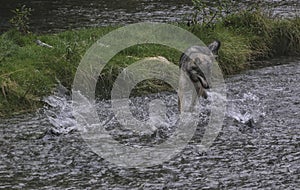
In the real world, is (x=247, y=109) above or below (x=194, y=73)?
below

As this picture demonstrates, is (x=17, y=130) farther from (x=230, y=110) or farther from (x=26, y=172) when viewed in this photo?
(x=230, y=110)

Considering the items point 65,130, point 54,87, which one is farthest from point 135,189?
point 54,87

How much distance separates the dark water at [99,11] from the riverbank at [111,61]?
7.23ft

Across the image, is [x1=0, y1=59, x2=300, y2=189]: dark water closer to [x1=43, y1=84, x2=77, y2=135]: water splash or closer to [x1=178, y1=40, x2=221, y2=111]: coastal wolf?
[x1=43, y1=84, x2=77, y2=135]: water splash

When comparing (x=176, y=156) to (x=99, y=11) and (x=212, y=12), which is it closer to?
(x=212, y=12)

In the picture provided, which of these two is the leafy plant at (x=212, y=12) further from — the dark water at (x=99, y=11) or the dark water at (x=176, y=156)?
the dark water at (x=176, y=156)

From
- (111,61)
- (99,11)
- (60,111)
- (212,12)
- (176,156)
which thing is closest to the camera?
(176,156)

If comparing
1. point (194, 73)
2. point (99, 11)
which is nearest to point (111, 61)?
point (194, 73)

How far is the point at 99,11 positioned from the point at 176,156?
13.4 meters

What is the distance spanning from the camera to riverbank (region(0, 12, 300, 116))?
→ 13.3m

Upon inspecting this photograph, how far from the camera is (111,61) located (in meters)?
14.6

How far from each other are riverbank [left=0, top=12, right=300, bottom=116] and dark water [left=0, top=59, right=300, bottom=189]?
55cm

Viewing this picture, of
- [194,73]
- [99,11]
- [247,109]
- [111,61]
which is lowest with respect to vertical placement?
[99,11]

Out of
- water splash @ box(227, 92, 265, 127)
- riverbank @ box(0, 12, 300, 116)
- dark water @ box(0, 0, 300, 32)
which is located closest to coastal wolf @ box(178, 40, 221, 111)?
water splash @ box(227, 92, 265, 127)
